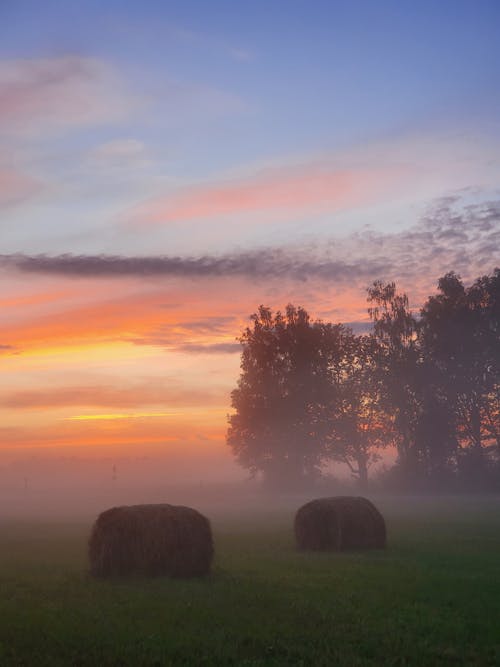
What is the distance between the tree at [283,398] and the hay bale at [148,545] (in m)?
64.9

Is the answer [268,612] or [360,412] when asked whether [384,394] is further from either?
[268,612]

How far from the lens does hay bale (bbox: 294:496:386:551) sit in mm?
26750

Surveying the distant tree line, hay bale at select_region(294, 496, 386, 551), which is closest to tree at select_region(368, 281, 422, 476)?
the distant tree line

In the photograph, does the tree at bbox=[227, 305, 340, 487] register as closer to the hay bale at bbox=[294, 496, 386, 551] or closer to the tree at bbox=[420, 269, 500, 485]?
the tree at bbox=[420, 269, 500, 485]

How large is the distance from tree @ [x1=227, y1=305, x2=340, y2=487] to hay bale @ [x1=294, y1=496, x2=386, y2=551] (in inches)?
2279

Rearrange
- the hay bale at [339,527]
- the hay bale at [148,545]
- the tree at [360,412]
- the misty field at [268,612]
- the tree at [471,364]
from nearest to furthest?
the misty field at [268,612], the hay bale at [148,545], the hay bale at [339,527], the tree at [471,364], the tree at [360,412]

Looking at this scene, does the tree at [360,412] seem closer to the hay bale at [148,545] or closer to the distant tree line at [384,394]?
the distant tree line at [384,394]

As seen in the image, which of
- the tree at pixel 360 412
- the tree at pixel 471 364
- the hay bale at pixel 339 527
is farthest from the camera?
the tree at pixel 360 412

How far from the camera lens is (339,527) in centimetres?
2677

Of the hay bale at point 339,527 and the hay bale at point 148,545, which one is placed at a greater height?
the hay bale at point 148,545

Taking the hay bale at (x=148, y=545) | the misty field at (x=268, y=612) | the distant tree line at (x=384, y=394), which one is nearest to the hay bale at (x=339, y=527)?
the misty field at (x=268, y=612)

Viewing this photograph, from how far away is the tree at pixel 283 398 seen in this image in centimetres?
8575

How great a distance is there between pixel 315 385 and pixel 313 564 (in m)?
64.2

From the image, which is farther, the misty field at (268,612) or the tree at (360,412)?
the tree at (360,412)
